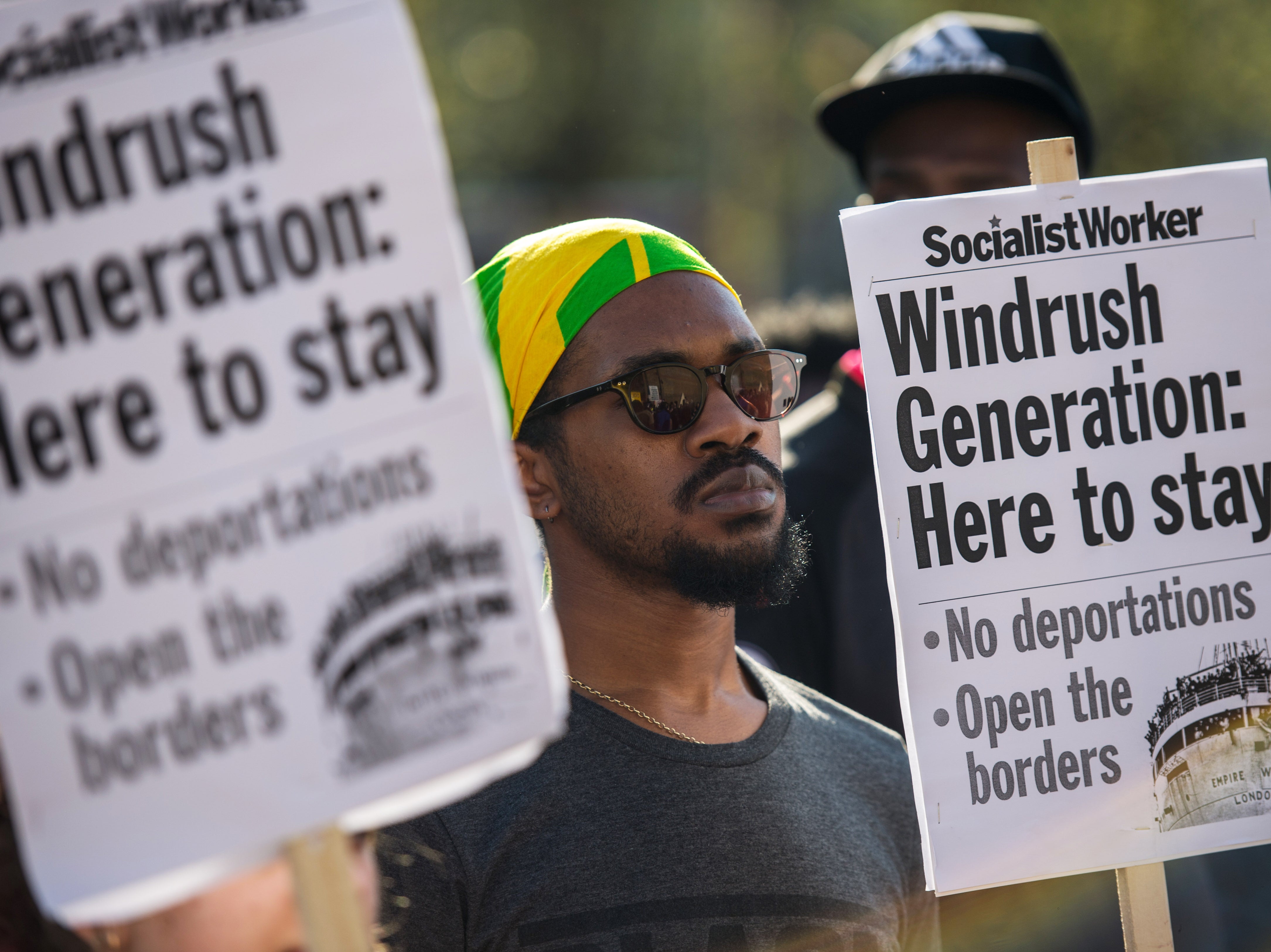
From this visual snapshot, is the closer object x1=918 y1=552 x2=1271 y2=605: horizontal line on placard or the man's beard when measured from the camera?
x1=918 y1=552 x2=1271 y2=605: horizontal line on placard

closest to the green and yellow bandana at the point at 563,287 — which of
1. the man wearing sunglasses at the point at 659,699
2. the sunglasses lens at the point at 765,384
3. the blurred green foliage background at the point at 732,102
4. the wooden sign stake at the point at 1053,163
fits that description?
the man wearing sunglasses at the point at 659,699

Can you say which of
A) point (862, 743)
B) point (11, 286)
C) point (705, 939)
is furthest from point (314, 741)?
point (862, 743)

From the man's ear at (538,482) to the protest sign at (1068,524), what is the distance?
693 mm

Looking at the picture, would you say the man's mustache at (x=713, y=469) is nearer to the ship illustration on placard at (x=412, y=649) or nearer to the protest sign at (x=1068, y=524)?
the protest sign at (x=1068, y=524)

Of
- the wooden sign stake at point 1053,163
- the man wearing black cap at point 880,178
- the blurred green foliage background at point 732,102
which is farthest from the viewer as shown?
the blurred green foliage background at point 732,102

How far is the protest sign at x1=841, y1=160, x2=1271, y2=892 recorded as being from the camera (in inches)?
76.5

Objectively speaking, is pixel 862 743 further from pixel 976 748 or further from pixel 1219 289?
pixel 1219 289

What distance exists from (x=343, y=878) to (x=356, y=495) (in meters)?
0.42

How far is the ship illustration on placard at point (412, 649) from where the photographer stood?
133 cm

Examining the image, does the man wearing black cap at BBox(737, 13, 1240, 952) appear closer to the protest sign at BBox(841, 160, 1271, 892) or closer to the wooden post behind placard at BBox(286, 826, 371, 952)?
the protest sign at BBox(841, 160, 1271, 892)

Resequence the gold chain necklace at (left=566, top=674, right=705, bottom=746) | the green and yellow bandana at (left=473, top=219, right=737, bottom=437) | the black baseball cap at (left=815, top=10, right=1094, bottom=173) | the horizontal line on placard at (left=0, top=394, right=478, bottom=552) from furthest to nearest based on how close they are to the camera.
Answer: the black baseball cap at (left=815, top=10, right=1094, bottom=173)
the green and yellow bandana at (left=473, top=219, right=737, bottom=437)
the gold chain necklace at (left=566, top=674, right=705, bottom=746)
the horizontal line on placard at (left=0, top=394, right=478, bottom=552)

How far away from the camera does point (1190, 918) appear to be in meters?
2.85

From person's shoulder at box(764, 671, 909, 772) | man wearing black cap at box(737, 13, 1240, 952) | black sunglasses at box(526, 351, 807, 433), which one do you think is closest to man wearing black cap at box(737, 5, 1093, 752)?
man wearing black cap at box(737, 13, 1240, 952)

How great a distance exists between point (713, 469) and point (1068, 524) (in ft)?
2.07
